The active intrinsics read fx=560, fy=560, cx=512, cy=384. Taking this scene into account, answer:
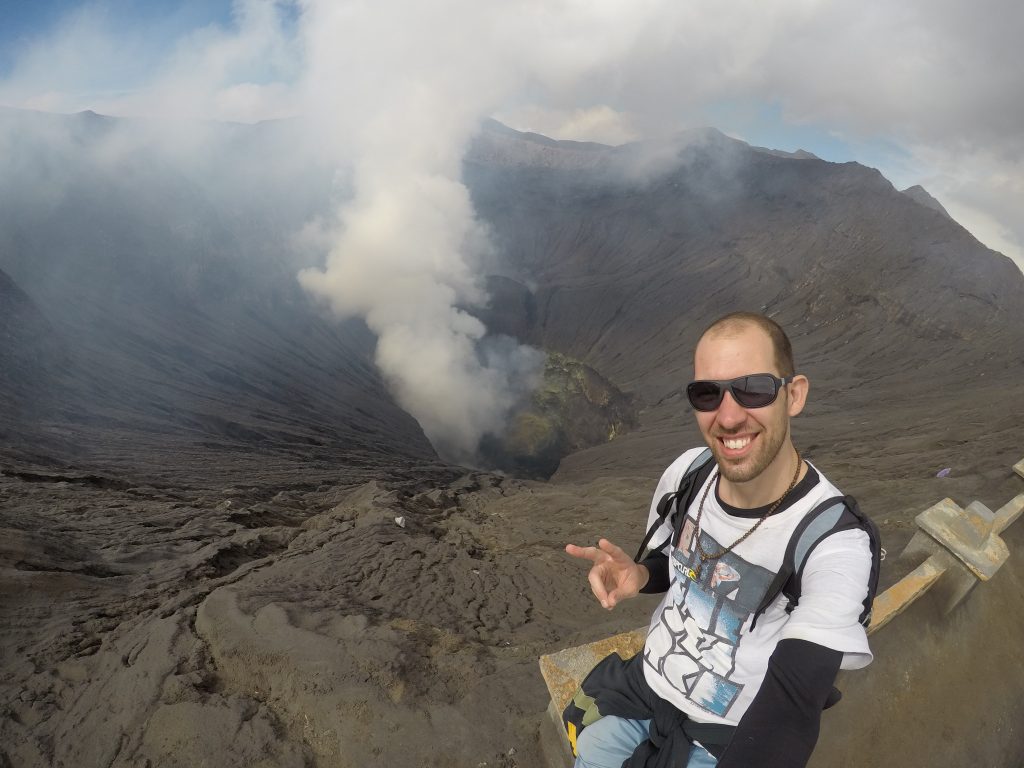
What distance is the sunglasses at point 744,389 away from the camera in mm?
1646

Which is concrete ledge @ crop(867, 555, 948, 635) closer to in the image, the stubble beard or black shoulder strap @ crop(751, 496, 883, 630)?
black shoulder strap @ crop(751, 496, 883, 630)

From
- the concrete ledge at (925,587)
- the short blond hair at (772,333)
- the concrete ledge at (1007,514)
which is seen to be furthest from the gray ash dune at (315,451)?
the short blond hair at (772,333)

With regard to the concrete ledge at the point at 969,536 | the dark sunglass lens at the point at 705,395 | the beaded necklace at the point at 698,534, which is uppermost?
the dark sunglass lens at the point at 705,395

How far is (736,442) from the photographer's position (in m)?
1.69

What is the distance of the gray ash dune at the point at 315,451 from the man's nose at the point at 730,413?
2616 millimetres

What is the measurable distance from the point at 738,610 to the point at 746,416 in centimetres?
60

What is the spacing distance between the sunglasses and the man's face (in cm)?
1

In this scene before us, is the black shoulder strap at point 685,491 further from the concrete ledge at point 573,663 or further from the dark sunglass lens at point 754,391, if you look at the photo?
the concrete ledge at point 573,663

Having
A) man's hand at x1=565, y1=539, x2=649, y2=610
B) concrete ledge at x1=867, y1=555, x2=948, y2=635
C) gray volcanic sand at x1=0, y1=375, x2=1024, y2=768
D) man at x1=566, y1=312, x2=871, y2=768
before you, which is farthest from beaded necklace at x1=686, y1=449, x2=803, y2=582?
gray volcanic sand at x1=0, y1=375, x2=1024, y2=768

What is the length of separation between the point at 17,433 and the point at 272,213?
34.1m

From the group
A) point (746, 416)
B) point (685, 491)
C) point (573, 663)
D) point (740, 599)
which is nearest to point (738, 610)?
point (740, 599)

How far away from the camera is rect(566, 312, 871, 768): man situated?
4.71ft

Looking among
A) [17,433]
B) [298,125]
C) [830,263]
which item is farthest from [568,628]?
[298,125]

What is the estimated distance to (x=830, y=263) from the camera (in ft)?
136
